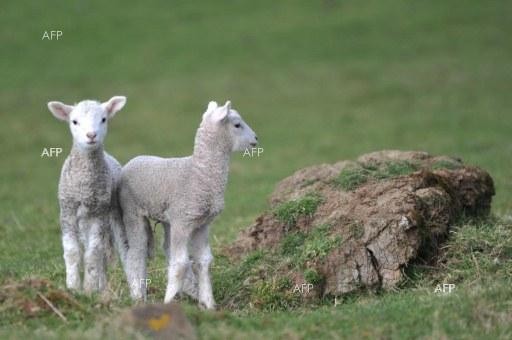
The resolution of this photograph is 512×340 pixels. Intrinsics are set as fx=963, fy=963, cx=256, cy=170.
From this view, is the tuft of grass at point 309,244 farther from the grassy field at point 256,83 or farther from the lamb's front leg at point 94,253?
the lamb's front leg at point 94,253

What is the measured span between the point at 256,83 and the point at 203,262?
902 inches

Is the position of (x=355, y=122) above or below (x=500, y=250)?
above

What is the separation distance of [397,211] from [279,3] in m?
29.4

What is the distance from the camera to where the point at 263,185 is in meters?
20.4

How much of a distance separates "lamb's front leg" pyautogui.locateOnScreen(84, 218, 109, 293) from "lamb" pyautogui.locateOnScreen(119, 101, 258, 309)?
314 millimetres

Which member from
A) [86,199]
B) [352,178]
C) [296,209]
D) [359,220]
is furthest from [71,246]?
[352,178]

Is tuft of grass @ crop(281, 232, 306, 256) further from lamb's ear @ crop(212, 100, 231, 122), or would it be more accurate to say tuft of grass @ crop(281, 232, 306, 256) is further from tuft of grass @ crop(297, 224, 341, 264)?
lamb's ear @ crop(212, 100, 231, 122)

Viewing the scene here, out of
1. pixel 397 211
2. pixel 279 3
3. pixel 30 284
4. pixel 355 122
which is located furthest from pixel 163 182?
pixel 279 3

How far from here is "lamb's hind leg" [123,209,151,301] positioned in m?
10.1

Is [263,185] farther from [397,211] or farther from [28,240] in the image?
[397,211]

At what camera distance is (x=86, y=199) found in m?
9.80

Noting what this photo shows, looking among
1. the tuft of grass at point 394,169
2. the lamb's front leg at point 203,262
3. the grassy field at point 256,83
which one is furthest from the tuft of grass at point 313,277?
the grassy field at point 256,83

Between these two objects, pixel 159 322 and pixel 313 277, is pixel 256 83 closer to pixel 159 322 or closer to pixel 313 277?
pixel 313 277

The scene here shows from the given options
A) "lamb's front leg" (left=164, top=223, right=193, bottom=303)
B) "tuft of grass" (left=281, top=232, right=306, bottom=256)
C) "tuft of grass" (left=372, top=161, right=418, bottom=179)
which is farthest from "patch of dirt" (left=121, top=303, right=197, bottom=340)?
"tuft of grass" (left=372, top=161, right=418, bottom=179)
